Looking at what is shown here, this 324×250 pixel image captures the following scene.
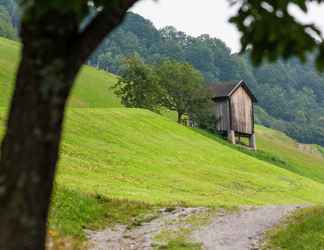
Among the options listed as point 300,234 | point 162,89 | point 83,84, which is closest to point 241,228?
point 300,234

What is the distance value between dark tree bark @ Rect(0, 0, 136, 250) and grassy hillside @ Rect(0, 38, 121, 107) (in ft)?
209

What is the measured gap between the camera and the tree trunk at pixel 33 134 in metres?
5.39

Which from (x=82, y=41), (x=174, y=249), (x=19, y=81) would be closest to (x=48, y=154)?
(x=19, y=81)

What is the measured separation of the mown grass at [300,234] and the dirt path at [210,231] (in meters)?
0.48

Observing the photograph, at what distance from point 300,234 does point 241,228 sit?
7.80 feet

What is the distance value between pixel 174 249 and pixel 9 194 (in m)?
10.1

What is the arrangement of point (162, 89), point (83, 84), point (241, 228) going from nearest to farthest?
point (241, 228)
point (162, 89)
point (83, 84)

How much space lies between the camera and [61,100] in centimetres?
558

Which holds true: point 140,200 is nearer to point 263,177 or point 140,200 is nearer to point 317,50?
point 317,50

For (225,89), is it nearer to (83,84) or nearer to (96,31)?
(83,84)

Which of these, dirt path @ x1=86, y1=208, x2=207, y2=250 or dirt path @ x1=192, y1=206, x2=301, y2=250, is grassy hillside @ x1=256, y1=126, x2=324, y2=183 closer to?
dirt path @ x1=192, y1=206, x2=301, y2=250

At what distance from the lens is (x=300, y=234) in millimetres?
16406

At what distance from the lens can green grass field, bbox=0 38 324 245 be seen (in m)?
20.5

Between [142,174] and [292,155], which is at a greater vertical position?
[142,174]
